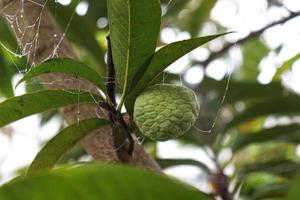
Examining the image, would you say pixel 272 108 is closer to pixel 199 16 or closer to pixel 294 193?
pixel 199 16

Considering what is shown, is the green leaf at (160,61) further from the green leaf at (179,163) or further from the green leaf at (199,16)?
the green leaf at (199,16)

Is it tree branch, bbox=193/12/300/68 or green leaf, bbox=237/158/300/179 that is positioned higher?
tree branch, bbox=193/12/300/68

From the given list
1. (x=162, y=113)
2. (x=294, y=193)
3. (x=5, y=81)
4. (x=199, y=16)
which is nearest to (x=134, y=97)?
(x=162, y=113)

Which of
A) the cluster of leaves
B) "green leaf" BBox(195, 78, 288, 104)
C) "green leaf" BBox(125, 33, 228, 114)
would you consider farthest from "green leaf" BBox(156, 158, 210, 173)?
"green leaf" BBox(125, 33, 228, 114)

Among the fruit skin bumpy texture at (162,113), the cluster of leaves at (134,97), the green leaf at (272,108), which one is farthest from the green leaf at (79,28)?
the fruit skin bumpy texture at (162,113)

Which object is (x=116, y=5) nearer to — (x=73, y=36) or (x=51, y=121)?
(x=73, y=36)

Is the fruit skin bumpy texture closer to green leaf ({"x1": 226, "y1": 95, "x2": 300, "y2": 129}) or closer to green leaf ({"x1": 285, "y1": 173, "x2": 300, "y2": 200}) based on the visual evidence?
green leaf ({"x1": 285, "y1": 173, "x2": 300, "y2": 200})

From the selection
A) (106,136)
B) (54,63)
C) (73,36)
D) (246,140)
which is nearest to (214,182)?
(246,140)

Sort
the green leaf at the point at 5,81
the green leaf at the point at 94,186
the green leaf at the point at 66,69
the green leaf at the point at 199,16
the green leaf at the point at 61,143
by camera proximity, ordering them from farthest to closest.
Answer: the green leaf at the point at 199,16
the green leaf at the point at 5,81
the green leaf at the point at 61,143
the green leaf at the point at 66,69
the green leaf at the point at 94,186
